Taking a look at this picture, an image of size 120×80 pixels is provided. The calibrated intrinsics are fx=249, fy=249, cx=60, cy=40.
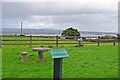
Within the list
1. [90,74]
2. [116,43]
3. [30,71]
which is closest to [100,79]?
[90,74]

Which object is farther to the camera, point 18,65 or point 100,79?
point 18,65

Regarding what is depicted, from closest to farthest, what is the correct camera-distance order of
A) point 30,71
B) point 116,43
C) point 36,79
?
1. point 36,79
2. point 30,71
3. point 116,43

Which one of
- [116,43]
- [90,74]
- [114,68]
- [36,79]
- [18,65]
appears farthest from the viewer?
[116,43]

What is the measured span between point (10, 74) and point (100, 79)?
2.39 m

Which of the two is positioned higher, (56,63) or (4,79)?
(56,63)

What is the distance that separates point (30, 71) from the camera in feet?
23.4

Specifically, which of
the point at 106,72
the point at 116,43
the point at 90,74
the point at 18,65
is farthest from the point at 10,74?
the point at 116,43

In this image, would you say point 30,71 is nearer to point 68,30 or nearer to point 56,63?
point 56,63

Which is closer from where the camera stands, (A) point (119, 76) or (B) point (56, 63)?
(B) point (56, 63)

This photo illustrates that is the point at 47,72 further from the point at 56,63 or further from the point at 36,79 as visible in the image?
the point at 56,63

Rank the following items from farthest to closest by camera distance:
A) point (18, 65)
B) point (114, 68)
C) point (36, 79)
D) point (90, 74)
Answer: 1. point (18, 65)
2. point (114, 68)
3. point (90, 74)
4. point (36, 79)

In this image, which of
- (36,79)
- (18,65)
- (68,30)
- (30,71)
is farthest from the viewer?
(68,30)

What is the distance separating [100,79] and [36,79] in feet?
5.11

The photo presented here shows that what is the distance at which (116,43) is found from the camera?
64.7 feet
